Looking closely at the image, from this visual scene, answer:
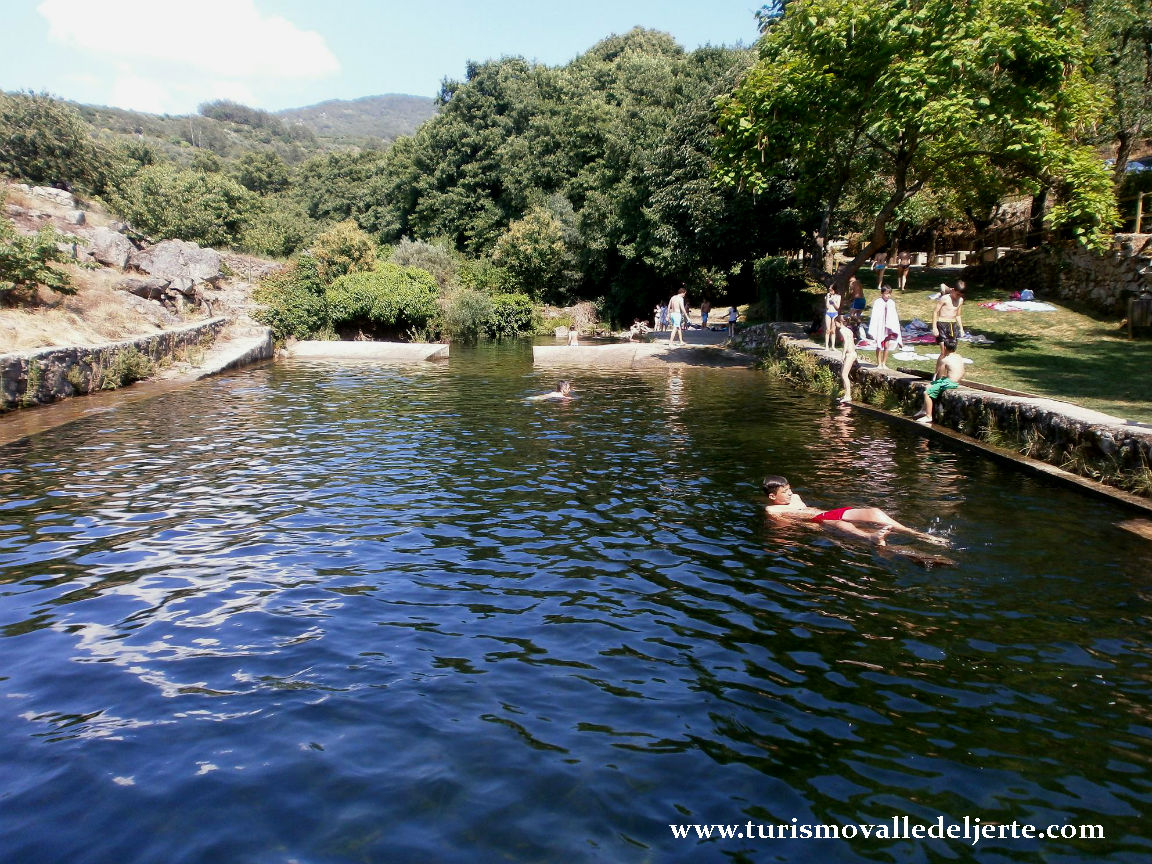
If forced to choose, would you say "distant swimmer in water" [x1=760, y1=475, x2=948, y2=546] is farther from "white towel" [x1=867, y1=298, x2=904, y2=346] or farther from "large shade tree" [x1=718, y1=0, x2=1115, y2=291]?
"large shade tree" [x1=718, y1=0, x2=1115, y2=291]

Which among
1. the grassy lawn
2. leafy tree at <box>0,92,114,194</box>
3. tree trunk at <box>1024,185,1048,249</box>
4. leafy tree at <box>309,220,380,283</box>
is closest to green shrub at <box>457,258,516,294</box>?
leafy tree at <box>309,220,380,283</box>

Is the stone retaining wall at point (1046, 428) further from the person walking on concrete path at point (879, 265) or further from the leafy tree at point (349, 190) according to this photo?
the leafy tree at point (349, 190)

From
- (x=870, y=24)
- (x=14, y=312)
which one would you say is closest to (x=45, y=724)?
(x=14, y=312)

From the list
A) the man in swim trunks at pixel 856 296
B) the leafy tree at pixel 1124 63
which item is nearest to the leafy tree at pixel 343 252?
the man in swim trunks at pixel 856 296

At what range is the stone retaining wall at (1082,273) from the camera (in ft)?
70.1

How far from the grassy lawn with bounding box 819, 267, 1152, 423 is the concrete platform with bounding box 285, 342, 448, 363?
12.5 metres

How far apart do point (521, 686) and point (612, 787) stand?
117 cm

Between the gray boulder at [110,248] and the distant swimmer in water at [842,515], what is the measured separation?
24892 mm

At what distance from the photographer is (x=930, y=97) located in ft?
59.3

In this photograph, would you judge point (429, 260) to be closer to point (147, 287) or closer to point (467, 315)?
point (467, 315)

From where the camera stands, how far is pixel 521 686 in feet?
16.6

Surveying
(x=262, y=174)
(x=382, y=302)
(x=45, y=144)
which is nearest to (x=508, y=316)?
(x=382, y=302)

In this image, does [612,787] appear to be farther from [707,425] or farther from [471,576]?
[707,425]

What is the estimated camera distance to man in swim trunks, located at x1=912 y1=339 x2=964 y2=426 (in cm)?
1297
